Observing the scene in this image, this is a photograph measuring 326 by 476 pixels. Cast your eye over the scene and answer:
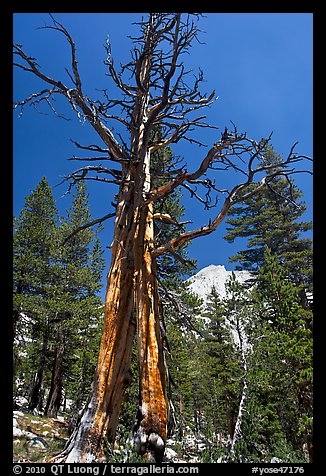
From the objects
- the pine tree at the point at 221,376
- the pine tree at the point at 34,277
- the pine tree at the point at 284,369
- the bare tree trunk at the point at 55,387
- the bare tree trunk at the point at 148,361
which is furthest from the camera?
the pine tree at the point at 221,376

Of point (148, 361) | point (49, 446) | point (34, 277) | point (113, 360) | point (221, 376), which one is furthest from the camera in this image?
point (221, 376)

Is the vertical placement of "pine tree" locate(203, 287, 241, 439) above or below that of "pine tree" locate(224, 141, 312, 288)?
below

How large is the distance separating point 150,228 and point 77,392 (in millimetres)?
10247

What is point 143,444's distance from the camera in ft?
11.2

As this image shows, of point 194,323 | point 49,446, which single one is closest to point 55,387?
point 49,446

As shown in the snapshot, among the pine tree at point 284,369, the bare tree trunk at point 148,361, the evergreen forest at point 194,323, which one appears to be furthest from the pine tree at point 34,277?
the bare tree trunk at point 148,361

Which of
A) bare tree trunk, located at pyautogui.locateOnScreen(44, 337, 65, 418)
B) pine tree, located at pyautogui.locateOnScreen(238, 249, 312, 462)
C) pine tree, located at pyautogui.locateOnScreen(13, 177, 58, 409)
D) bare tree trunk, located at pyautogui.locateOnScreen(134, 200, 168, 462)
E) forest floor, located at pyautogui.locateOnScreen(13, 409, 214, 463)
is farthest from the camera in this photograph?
bare tree trunk, located at pyautogui.locateOnScreen(44, 337, 65, 418)

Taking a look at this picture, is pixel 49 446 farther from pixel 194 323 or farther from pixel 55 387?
pixel 55 387

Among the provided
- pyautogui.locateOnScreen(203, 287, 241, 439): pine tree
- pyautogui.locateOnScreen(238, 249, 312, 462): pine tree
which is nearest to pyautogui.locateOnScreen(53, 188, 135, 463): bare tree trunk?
pyautogui.locateOnScreen(238, 249, 312, 462): pine tree

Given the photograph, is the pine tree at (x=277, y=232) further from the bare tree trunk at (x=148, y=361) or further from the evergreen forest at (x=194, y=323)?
the bare tree trunk at (x=148, y=361)

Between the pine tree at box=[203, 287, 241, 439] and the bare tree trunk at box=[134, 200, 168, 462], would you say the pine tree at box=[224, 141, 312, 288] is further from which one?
the bare tree trunk at box=[134, 200, 168, 462]

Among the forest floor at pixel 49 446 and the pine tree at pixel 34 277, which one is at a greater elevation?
the pine tree at pixel 34 277

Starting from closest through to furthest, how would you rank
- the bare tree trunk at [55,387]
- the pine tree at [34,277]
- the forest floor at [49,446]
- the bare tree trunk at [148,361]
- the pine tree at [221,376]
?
the bare tree trunk at [148,361] < the forest floor at [49,446] < the pine tree at [34,277] < the bare tree trunk at [55,387] < the pine tree at [221,376]
